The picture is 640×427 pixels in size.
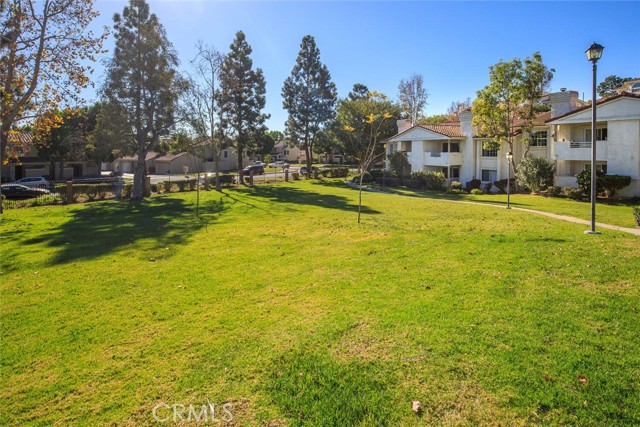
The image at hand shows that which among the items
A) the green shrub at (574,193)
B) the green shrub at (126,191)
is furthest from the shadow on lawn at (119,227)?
the green shrub at (574,193)

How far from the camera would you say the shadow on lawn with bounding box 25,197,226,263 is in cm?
1323

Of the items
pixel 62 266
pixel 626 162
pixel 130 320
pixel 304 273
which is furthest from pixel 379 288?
pixel 626 162

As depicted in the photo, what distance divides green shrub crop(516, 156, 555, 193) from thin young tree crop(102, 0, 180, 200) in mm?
27945

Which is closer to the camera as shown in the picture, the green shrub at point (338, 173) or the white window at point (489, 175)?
the white window at point (489, 175)

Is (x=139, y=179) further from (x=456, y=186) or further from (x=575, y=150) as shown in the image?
(x=575, y=150)

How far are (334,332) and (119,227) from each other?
564 inches

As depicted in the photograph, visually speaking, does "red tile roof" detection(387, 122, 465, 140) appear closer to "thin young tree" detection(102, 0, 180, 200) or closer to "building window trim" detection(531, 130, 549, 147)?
"building window trim" detection(531, 130, 549, 147)

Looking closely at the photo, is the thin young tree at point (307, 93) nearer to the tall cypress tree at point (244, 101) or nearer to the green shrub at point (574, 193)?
→ the tall cypress tree at point (244, 101)

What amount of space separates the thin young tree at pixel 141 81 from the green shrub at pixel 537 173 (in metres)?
27.9

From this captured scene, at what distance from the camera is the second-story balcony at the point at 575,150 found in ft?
91.0

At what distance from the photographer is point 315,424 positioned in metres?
4.18

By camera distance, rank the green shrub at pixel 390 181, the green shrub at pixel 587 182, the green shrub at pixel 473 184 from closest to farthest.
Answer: the green shrub at pixel 587 182
the green shrub at pixel 473 184
the green shrub at pixel 390 181

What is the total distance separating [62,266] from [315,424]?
9547 millimetres

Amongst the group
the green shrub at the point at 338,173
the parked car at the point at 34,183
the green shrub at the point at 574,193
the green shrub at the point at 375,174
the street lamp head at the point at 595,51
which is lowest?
the green shrub at the point at 574,193
